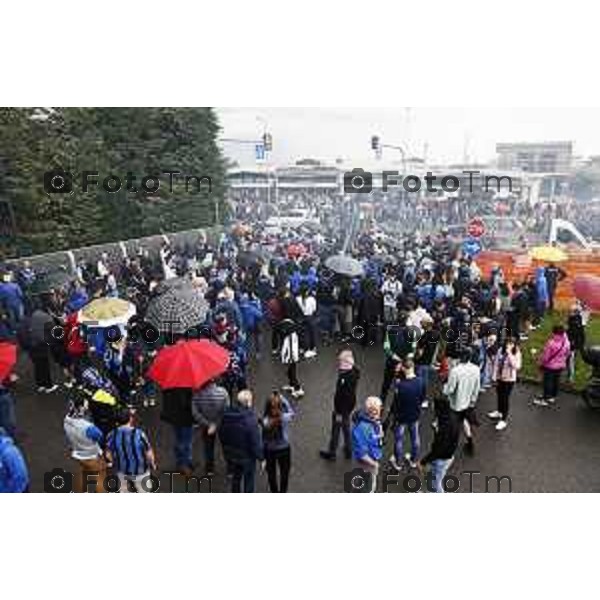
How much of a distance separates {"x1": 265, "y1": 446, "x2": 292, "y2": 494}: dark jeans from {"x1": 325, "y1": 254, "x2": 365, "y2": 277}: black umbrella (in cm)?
672

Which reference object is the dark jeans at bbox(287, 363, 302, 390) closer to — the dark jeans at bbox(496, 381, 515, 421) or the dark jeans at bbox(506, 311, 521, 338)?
the dark jeans at bbox(496, 381, 515, 421)

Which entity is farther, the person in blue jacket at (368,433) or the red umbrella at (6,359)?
the red umbrella at (6,359)

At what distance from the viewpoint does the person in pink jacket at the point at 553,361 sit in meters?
9.88

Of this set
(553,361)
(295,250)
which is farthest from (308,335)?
(295,250)

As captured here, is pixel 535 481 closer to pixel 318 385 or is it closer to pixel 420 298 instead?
pixel 318 385

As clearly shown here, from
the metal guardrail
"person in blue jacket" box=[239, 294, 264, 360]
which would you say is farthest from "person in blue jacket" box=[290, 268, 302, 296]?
the metal guardrail

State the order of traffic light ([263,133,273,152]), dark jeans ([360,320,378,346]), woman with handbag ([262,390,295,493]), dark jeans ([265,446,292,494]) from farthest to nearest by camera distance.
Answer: traffic light ([263,133,273,152])
dark jeans ([360,320,378,346])
dark jeans ([265,446,292,494])
woman with handbag ([262,390,295,493])

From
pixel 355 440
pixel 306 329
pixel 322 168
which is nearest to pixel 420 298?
pixel 306 329

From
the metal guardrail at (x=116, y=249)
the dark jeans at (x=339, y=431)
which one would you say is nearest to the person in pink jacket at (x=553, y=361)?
the dark jeans at (x=339, y=431)

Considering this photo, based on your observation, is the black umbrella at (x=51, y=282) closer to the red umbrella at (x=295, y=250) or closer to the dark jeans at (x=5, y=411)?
the dark jeans at (x=5, y=411)

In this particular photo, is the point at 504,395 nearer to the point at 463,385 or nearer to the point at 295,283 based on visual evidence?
the point at 463,385

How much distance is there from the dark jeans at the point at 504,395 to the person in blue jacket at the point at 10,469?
6.32 metres

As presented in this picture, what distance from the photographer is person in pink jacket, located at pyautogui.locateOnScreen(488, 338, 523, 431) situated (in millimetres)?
9281

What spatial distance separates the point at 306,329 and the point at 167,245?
870 centimetres
